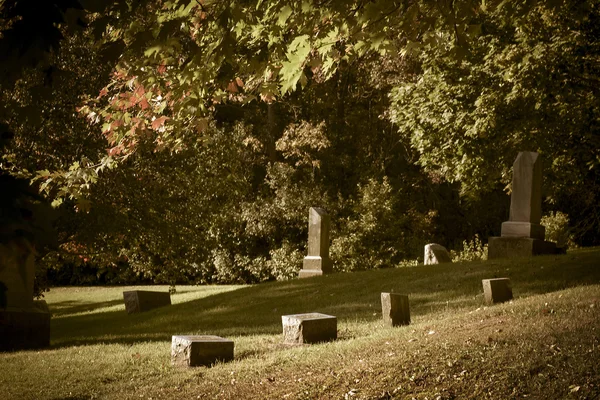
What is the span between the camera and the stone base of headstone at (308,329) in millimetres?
10094

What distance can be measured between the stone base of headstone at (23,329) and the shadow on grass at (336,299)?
46 centimetres

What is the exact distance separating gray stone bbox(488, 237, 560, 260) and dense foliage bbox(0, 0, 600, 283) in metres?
3.76

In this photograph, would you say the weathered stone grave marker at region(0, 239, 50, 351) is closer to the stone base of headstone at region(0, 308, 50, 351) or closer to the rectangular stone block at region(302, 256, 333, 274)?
the stone base of headstone at region(0, 308, 50, 351)

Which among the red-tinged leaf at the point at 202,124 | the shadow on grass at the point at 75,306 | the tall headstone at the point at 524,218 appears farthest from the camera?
the shadow on grass at the point at 75,306

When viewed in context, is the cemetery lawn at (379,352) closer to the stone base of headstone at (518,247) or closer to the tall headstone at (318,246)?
the stone base of headstone at (518,247)

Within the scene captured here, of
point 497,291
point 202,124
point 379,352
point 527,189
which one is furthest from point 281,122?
point 379,352

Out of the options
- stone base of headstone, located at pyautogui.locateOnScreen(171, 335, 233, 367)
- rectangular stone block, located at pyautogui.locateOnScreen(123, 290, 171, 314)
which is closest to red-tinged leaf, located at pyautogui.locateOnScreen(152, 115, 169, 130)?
stone base of headstone, located at pyautogui.locateOnScreen(171, 335, 233, 367)

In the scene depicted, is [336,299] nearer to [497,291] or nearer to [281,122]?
[497,291]

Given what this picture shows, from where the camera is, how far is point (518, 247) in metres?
16.9

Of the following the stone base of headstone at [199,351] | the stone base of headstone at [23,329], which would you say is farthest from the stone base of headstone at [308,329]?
the stone base of headstone at [23,329]

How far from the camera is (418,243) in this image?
28.2m

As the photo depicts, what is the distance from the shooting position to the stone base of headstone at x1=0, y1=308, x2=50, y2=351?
467 inches

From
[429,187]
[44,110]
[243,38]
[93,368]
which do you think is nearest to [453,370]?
[243,38]

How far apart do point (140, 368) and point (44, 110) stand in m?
9.47
